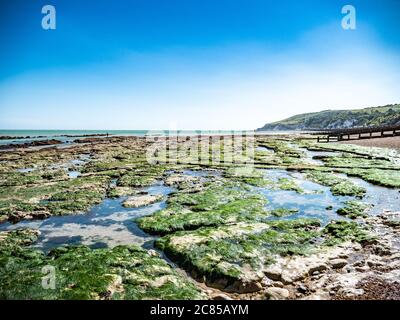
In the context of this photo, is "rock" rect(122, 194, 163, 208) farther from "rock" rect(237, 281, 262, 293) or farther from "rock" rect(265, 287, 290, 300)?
"rock" rect(265, 287, 290, 300)

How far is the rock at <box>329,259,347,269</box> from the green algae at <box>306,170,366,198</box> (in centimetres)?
1116

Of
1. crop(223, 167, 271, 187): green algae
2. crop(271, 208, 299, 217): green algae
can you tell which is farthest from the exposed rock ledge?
crop(223, 167, 271, 187): green algae

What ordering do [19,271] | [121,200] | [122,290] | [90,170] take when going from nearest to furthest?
[122,290] < [19,271] < [121,200] < [90,170]

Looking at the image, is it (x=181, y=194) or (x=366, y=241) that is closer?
(x=366, y=241)

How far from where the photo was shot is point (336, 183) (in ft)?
81.0

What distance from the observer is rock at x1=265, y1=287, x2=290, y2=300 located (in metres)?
9.17

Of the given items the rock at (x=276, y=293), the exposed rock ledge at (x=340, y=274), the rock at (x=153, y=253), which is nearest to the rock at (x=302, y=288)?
the exposed rock ledge at (x=340, y=274)

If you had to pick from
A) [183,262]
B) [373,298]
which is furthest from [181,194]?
[373,298]

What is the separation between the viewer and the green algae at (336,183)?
21.4 m

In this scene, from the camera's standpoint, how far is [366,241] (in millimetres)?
12758

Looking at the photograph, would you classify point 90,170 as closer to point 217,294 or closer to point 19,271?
point 19,271

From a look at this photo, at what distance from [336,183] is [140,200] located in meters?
Answer: 16.9

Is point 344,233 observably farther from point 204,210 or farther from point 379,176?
point 379,176

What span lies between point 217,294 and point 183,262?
2.52 meters
